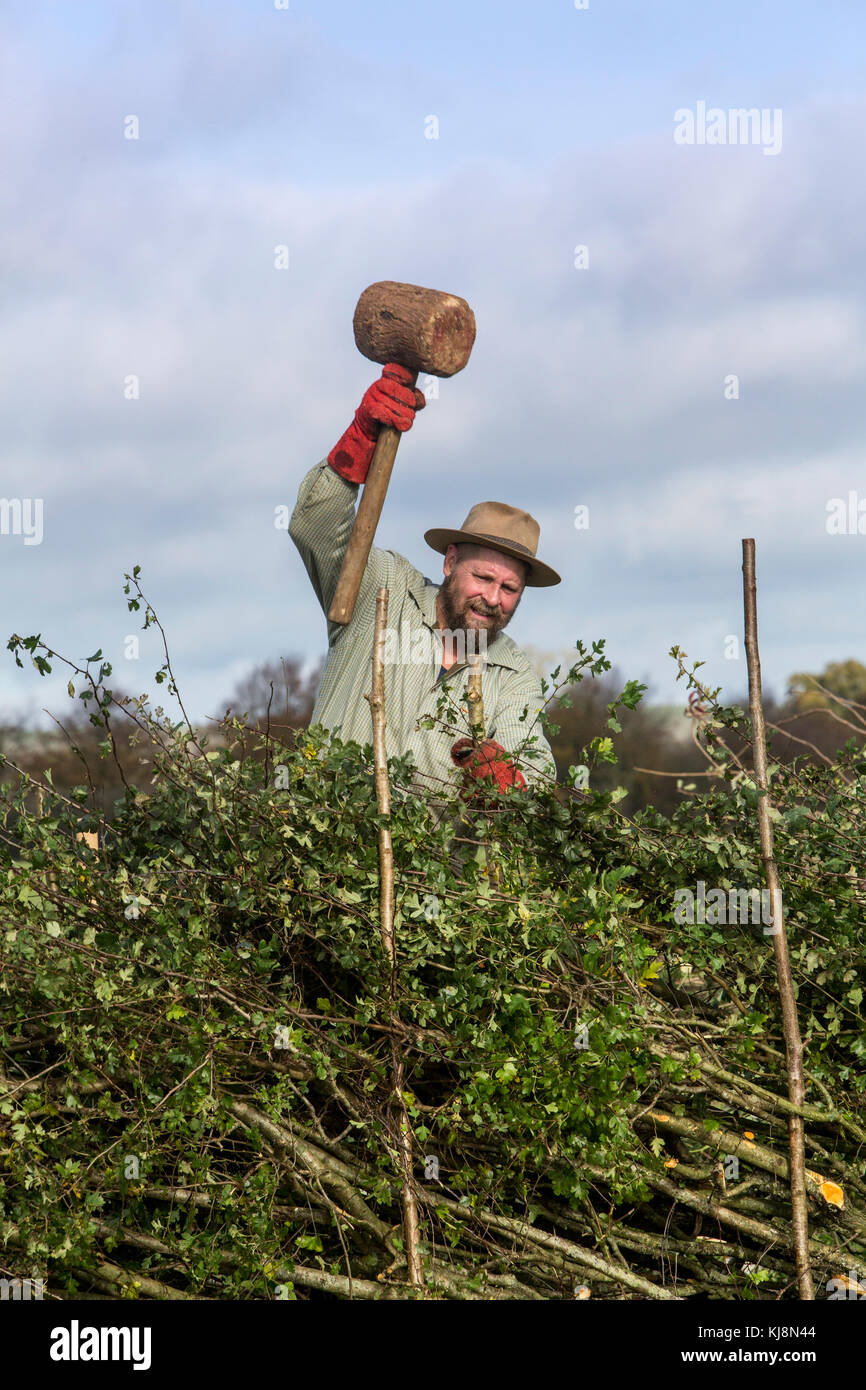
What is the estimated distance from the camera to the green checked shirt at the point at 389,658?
14.6 feet

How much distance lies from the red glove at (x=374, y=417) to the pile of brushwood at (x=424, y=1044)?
1576 millimetres

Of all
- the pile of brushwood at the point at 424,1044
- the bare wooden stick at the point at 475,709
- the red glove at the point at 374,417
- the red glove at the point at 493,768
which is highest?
the red glove at the point at 374,417

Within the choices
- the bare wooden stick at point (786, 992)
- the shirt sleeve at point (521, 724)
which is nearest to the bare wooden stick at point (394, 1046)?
the shirt sleeve at point (521, 724)

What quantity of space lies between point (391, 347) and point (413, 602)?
3.26 ft

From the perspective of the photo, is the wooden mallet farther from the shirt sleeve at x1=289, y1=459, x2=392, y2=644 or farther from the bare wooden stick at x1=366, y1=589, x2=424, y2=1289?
the bare wooden stick at x1=366, y1=589, x2=424, y2=1289

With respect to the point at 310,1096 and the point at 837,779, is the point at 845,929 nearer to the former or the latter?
the point at 837,779

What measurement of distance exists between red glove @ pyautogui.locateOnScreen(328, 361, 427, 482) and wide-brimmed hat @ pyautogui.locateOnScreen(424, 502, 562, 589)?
47 centimetres

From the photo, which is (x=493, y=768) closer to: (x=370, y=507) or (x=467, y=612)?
(x=370, y=507)

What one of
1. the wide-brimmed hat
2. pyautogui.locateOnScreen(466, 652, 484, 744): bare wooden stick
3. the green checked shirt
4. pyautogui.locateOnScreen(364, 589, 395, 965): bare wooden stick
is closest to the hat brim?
the wide-brimmed hat

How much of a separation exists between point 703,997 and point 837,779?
88 cm

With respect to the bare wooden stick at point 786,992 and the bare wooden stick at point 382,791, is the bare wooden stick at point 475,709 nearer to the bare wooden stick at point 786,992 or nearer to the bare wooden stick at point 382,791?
the bare wooden stick at point 382,791

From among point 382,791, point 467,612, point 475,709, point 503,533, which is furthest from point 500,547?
point 382,791

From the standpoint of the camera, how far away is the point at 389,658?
4.64m
